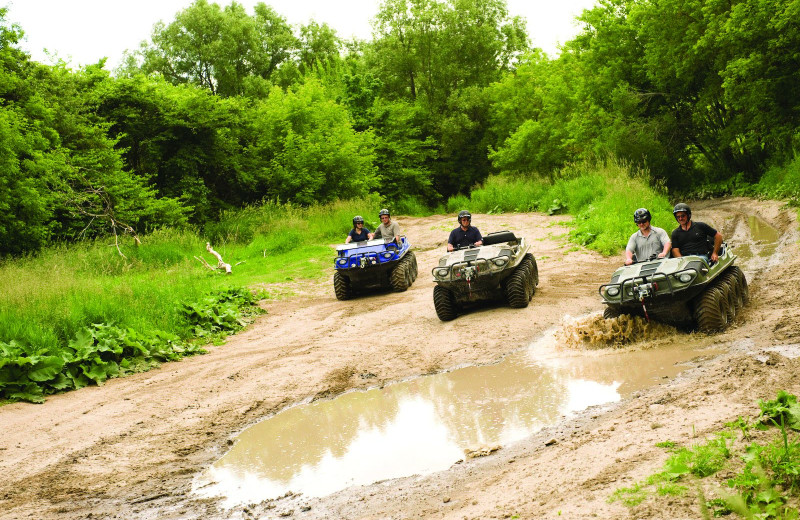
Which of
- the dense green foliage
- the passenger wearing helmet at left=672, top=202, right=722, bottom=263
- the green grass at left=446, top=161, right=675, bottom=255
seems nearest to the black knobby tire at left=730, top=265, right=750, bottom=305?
the passenger wearing helmet at left=672, top=202, right=722, bottom=263

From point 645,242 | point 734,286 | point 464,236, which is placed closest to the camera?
point 734,286

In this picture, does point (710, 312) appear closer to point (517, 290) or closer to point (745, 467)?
point (517, 290)

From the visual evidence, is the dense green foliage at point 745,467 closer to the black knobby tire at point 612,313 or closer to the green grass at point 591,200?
the black knobby tire at point 612,313

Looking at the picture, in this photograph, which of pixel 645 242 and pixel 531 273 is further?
pixel 531 273

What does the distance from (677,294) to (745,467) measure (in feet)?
16.5

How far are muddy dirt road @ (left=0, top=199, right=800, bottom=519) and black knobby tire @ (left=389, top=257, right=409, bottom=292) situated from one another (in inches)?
34.8

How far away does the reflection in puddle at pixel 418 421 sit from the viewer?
5.94 metres

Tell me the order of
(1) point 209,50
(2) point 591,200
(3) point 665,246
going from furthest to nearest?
(1) point 209,50 < (2) point 591,200 < (3) point 665,246

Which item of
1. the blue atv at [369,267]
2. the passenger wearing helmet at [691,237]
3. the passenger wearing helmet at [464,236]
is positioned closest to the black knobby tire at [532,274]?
the passenger wearing helmet at [464,236]

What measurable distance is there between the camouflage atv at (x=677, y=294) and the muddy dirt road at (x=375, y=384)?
0.24m

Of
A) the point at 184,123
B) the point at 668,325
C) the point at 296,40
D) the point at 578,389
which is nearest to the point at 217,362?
the point at 578,389

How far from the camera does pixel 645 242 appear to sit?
10.1m

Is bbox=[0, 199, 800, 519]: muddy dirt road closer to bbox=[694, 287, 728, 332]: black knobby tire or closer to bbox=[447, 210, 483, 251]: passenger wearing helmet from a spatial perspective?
bbox=[694, 287, 728, 332]: black knobby tire

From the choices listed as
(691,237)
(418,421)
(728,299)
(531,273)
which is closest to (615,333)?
(728,299)
